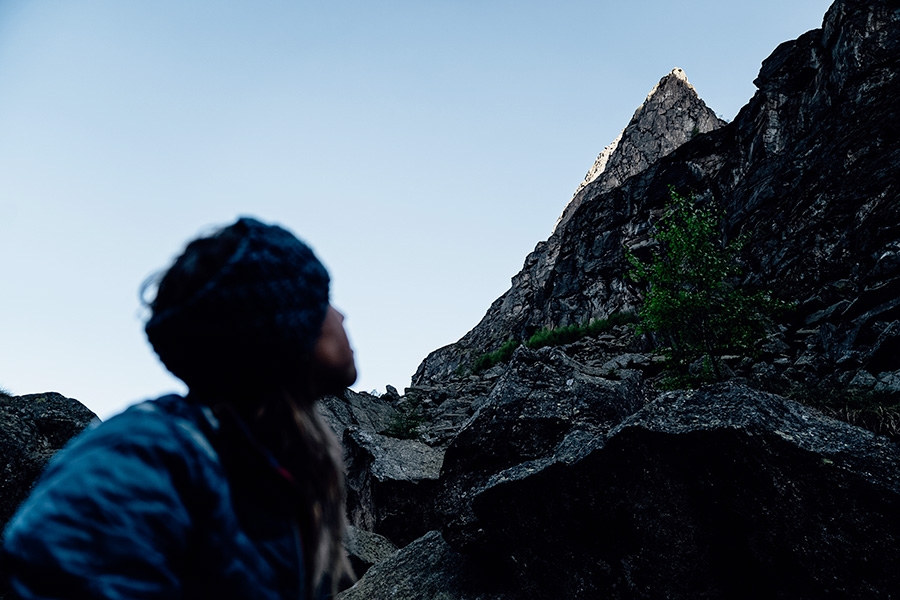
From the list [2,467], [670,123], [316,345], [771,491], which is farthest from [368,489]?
[670,123]

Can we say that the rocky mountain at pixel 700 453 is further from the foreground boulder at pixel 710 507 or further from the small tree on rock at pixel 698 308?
the small tree on rock at pixel 698 308

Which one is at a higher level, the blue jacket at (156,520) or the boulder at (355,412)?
the boulder at (355,412)

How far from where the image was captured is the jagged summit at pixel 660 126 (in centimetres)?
5047

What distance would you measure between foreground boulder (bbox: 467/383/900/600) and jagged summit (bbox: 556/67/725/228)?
1871 inches

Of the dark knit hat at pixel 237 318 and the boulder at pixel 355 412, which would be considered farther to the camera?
the boulder at pixel 355 412

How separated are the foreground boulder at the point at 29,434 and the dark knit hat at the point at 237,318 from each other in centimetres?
881

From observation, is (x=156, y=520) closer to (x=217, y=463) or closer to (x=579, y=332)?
(x=217, y=463)

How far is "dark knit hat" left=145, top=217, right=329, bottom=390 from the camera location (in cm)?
122

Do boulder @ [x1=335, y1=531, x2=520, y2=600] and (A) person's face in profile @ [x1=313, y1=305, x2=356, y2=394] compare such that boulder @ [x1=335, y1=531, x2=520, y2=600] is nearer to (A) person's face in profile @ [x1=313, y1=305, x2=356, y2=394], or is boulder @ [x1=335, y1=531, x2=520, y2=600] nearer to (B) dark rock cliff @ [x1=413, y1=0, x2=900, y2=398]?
(A) person's face in profile @ [x1=313, y1=305, x2=356, y2=394]

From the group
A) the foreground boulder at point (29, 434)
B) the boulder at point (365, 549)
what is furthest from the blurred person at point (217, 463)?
the foreground boulder at point (29, 434)

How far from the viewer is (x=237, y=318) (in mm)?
1226

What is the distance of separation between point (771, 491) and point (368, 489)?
8.31 meters

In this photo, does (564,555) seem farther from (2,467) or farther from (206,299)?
(2,467)

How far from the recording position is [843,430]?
4.75 meters
